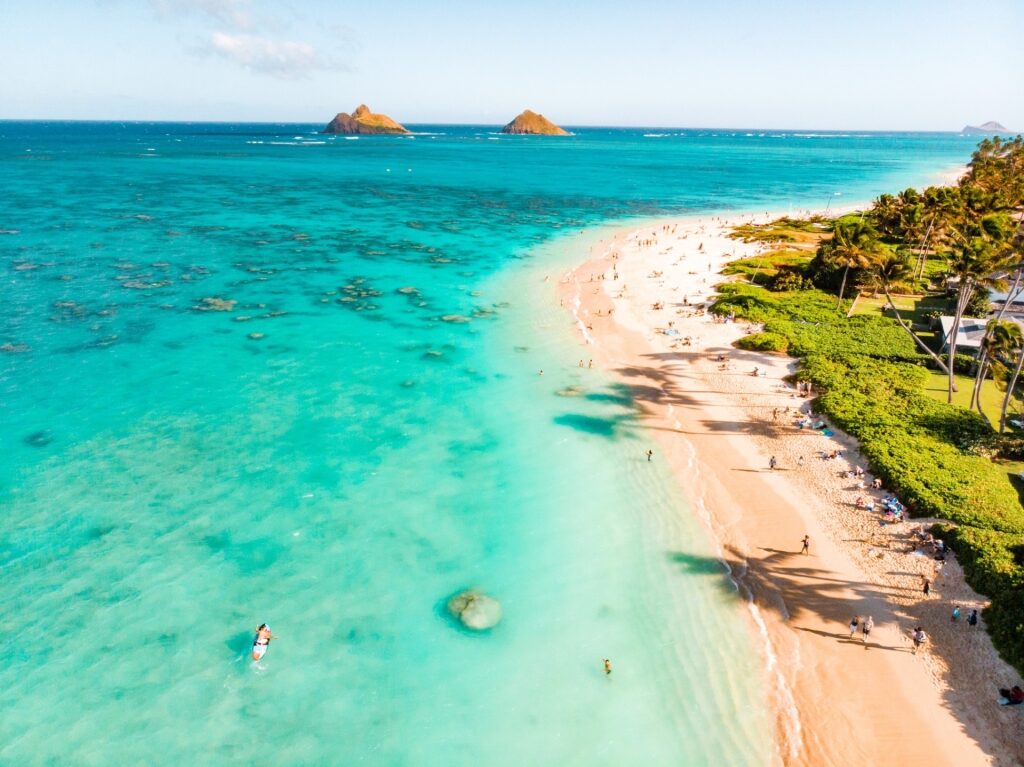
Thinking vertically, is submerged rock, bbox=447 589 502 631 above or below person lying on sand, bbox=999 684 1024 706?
below

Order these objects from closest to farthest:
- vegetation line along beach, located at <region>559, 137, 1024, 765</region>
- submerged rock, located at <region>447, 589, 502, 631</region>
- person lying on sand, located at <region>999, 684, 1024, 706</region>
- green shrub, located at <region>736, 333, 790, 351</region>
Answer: person lying on sand, located at <region>999, 684, 1024, 706</region> < vegetation line along beach, located at <region>559, 137, 1024, 765</region> < submerged rock, located at <region>447, 589, 502, 631</region> < green shrub, located at <region>736, 333, 790, 351</region>

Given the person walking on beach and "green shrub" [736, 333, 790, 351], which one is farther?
"green shrub" [736, 333, 790, 351]

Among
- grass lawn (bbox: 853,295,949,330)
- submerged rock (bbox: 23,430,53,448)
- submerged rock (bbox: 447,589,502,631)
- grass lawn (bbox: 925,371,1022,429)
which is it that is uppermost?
grass lawn (bbox: 853,295,949,330)

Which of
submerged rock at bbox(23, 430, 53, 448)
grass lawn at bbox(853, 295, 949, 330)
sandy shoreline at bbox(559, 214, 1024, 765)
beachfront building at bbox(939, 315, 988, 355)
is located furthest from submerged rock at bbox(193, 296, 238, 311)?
beachfront building at bbox(939, 315, 988, 355)

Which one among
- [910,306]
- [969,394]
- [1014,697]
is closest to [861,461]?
[969,394]

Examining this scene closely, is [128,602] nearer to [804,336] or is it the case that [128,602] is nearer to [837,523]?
[837,523]

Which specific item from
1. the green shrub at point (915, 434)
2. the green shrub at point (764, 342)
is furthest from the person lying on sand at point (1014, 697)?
the green shrub at point (764, 342)

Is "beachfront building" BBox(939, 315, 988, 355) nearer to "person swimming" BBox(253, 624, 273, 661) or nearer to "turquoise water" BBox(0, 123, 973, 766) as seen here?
"turquoise water" BBox(0, 123, 973, 766)
